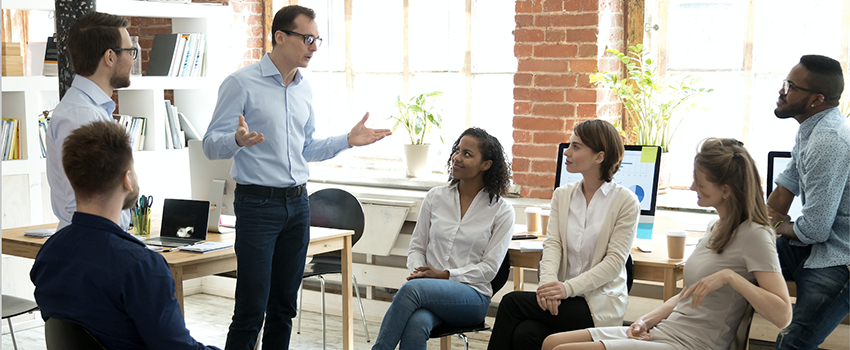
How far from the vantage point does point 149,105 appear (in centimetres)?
446

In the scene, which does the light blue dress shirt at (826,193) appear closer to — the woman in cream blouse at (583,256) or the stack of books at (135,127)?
the woman in cream blouse at (583,256)

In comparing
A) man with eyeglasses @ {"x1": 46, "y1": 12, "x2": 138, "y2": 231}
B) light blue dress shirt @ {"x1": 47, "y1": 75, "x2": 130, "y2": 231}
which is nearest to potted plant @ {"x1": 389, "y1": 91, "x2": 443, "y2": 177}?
man with eyeglasses @ {"x1": 46, "y1": 12, "x2": 138, "y2": 231}

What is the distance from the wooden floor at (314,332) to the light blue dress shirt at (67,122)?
5.56 feet

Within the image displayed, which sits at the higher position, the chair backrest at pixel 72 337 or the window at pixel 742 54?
the window at pixel 742 54

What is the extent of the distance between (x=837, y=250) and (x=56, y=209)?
2599mm

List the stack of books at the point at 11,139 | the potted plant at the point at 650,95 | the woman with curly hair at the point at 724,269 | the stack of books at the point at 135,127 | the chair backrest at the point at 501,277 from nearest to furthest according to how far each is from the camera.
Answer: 1. the woman with curly hair at the point at 724,269
2. the chair backrest at the point at 501,277
3. the potted plant at the point at 650,95
4. the stack of books at the point at 11,139
5. the stack of books at the point at 135,127

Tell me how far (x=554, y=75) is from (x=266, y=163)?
1.81 metres

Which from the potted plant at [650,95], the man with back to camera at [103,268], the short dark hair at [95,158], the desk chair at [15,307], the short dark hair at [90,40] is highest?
the short dark hair at [90,40]

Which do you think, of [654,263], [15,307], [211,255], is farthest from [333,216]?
[654,263]

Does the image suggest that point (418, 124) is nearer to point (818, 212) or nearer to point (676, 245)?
point (676, 245)

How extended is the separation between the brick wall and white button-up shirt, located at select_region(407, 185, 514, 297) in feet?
3.67

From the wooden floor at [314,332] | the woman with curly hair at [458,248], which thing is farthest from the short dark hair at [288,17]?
the wooden floor at [314,332]

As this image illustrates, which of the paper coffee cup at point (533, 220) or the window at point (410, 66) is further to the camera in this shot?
the window at point (410, 66)

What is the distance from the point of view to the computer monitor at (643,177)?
310cm
